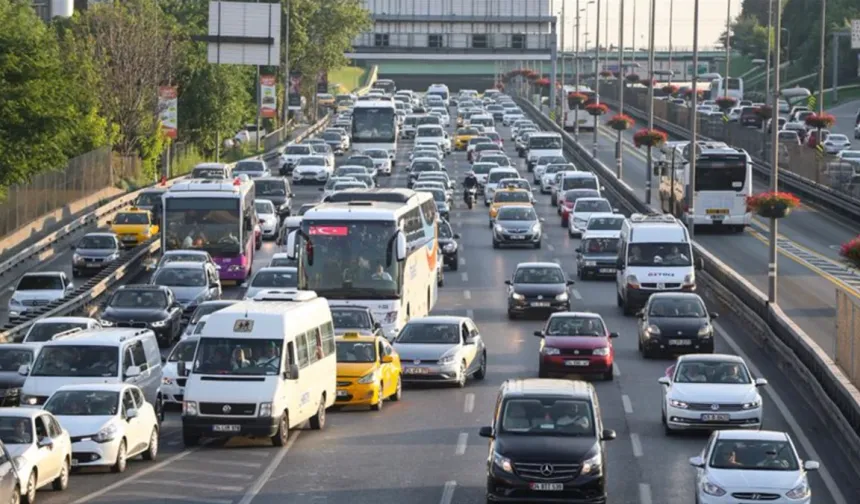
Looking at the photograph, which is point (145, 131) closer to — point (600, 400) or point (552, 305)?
point (552, 305)

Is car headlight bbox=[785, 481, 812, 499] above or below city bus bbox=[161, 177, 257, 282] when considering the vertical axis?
below

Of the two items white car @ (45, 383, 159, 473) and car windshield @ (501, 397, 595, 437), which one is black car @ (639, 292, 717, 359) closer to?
white car @ (45, 383, 159, 473)

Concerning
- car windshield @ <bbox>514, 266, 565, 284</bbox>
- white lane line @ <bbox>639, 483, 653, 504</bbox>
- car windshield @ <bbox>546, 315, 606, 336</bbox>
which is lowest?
white lane line @ <bbox>639, 483, 653, 504</bbox>

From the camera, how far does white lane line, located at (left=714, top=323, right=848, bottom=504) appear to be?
27578 mm

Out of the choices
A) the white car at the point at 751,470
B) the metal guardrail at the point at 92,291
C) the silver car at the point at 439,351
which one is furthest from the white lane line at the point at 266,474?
the metal guardrail at the point at 92,291

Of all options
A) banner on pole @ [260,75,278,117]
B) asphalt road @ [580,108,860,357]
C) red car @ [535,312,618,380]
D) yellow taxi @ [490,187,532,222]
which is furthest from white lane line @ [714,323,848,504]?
banner on pole @ [260,75,278,117]

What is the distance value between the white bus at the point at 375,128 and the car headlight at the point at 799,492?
78.0 m

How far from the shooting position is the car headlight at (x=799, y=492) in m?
23.9

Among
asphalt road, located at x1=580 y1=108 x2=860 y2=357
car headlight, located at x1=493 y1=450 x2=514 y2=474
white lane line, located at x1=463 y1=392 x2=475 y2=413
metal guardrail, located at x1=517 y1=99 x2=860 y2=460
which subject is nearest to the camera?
car headlight, located at x1=493 y1=450 x2=514 y2=474

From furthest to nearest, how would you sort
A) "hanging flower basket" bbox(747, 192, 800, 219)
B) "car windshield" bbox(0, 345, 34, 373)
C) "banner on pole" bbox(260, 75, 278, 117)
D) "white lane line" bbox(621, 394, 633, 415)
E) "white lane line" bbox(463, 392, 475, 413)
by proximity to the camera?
1. "banner on pole" bbox(260, 75, 278, 117)
2. "hanging flower basket" bbox(747, 192, 800, 219)
3. "car windshield" bbox(0, 345, 34, 373)
4. "white lane line" bbox(463, 392, 475, 413)
5. "white lane line" bbox(621, 394, 633, 415)

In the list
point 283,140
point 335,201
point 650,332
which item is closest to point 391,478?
point 650,332

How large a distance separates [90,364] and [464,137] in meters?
86.2

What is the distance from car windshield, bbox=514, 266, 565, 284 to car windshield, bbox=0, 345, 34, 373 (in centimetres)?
1638

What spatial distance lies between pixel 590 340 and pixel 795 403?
4.79 m
